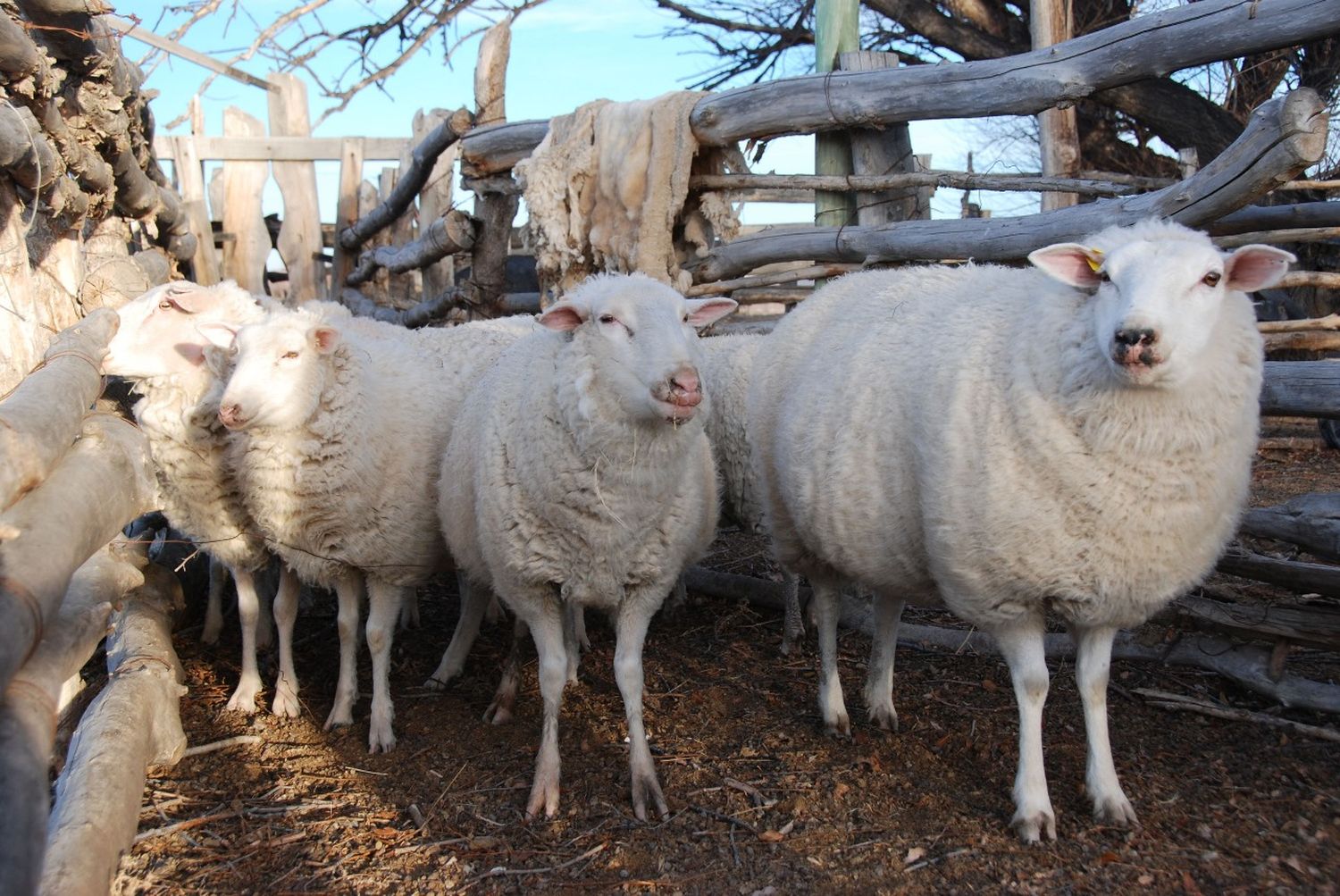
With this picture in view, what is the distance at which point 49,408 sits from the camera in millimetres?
2865

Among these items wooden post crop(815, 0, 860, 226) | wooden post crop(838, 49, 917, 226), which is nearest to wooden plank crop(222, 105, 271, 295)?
wooden post crop(815, 0, 860, 226)

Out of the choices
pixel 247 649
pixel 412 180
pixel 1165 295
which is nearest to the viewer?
pixel 1165 295

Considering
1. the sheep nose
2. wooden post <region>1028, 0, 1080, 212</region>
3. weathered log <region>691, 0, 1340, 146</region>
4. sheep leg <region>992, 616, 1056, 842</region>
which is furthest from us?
wooden post <region>1028, 0, 1080, 212</region>

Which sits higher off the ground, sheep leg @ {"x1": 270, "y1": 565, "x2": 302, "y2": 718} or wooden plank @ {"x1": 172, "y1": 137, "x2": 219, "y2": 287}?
wooden plank @ {"x1": 172, "y1": 137, "x2": 219, "y2": 287}

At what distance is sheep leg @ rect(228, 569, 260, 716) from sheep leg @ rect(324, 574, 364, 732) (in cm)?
40

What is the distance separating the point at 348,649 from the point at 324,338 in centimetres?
139

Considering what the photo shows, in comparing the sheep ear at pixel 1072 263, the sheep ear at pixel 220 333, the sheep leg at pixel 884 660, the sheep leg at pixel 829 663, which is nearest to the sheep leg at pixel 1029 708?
the sheep leg at pixel 884 660

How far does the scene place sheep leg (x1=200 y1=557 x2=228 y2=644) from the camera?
5832 mm

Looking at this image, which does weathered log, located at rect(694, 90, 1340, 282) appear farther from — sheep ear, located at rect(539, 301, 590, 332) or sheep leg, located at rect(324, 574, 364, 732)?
sheep leg, located at rect(324, 574, 364, 732)

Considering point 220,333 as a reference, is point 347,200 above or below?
above

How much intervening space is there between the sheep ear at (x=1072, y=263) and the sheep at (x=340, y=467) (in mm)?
2828

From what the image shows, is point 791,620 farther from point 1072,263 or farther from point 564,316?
point 1072,263

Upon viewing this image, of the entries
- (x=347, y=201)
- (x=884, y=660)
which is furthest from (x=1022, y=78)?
(x=347, y=201)

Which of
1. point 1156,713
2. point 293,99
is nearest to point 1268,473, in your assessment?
point 1156,713
